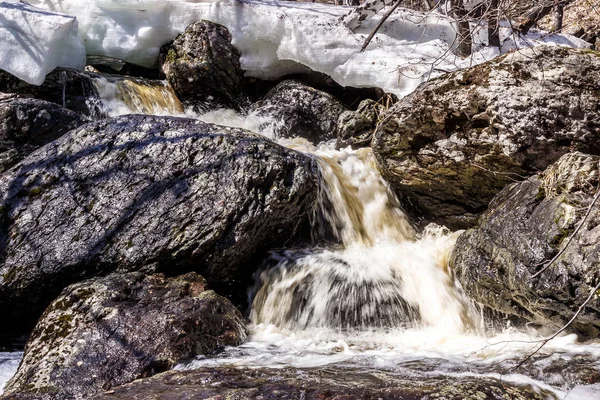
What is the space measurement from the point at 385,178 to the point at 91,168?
3.22 meters

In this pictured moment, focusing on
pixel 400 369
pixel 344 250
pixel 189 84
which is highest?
pixel 189 84

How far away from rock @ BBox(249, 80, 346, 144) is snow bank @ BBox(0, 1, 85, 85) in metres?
3.14

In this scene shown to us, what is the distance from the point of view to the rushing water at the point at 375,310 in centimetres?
283

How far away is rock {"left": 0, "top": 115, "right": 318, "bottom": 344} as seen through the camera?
400cm

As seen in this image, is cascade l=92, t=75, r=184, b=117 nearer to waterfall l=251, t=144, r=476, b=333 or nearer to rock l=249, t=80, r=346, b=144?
rock l=249, t=80, r=346, b=144

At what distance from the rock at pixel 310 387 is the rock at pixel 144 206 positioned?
1.73 metres

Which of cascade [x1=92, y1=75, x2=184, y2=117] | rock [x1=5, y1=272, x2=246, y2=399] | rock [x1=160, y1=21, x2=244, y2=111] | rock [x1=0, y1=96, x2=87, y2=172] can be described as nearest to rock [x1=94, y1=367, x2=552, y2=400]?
rock [x1=5, y1=272, x2=246, y2=399]

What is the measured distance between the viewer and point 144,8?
8367 mm

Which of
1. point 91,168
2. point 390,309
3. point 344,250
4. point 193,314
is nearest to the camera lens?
point 193,314

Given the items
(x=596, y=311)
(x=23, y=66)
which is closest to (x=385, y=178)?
(x=596, y=311)

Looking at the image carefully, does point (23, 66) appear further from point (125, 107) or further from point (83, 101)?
point (125, 107)

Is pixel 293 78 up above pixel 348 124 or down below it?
above

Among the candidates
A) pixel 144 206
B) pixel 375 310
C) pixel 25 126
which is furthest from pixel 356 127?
pixel 25 126

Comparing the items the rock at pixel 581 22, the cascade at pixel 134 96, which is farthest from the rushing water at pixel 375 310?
the rock at pixel 581 22
